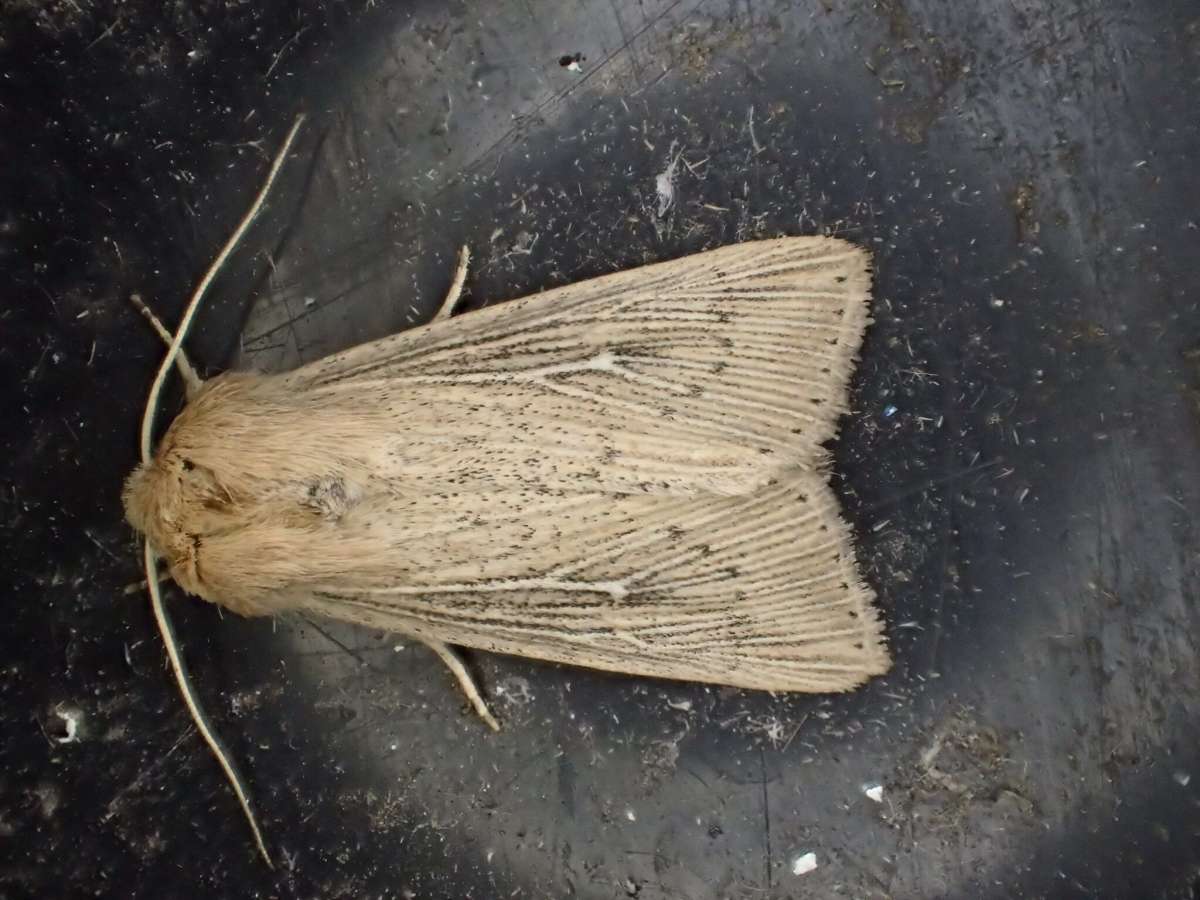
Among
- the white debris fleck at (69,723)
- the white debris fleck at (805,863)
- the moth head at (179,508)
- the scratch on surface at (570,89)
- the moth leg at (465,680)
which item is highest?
the scratch on surface at (570,89)

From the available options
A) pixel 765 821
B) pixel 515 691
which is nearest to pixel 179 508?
pixel 515 691

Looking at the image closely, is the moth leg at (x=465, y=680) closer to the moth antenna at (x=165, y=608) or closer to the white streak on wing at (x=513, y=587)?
the white streak on wing at (x=513, y=587)

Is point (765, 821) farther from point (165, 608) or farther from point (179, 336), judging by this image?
point (179, 336)

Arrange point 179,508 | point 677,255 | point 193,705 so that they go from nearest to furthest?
1. point 179,508
2. point 193,705
3. point 677,255

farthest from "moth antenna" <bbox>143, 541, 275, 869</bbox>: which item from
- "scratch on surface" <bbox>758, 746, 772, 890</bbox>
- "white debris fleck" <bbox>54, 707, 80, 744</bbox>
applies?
"scratch on surface" <bbox>758, 746, 772, 890</bbox>

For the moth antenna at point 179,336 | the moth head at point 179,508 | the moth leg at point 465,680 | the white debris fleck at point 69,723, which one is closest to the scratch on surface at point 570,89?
the moth antenna at point 179,336

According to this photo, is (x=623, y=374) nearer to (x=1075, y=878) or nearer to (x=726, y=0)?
(x=726, y=0)
